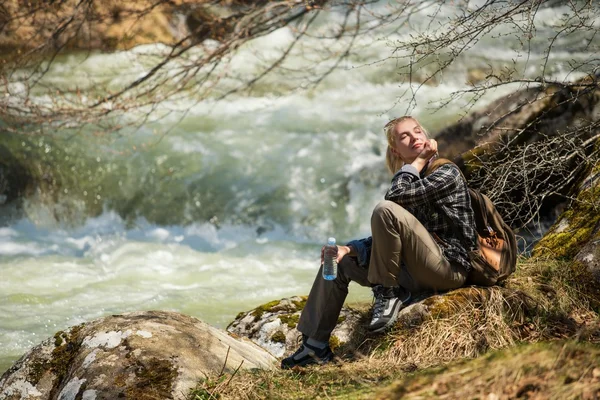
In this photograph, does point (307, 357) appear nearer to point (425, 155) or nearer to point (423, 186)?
point (423, 186)

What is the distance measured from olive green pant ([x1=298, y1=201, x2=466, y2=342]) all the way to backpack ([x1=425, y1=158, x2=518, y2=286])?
0.14 m

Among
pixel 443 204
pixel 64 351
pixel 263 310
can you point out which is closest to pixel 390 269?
pixel 443 204

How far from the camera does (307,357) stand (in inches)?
173

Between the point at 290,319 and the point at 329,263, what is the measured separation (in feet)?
3.19

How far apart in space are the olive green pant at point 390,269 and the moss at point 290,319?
0.67 metres

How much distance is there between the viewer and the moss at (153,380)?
3529 mm

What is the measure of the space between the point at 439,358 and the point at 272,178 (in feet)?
22.9

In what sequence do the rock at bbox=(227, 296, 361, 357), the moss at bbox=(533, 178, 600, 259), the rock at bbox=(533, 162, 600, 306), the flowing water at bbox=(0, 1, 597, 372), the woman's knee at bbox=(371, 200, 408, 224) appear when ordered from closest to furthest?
the woman's knee at bbox=(371, 200, 408, 224) → the rock at bbox=(533, 162, 600, 306) → the rock at bbox=(227, 296, 361, 357) → the moss at bbox=(533, 178, 600, 259) → the flowing water at bbox=(0, 1, 597, 372)

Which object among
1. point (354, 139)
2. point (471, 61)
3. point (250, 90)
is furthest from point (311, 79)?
point (471, 61)

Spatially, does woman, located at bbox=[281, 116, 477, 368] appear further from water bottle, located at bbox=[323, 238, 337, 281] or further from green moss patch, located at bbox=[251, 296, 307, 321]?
green moss patch, located at bbox=[251, 296, 307, 321]

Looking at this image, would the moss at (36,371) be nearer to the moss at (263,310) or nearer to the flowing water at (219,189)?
the moss at (263,310)

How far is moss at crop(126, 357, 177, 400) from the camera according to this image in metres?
3.53

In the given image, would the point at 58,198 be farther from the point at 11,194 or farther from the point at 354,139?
the point at 354,139

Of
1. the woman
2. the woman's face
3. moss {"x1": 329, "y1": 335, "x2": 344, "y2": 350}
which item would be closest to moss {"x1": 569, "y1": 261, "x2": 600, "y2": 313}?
the woman
